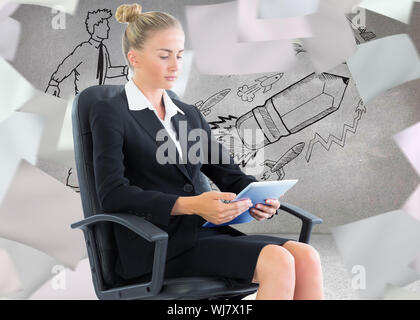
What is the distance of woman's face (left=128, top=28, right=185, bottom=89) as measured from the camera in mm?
1565

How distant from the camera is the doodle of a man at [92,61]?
4.14 meters

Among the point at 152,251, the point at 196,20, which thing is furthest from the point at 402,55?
the point at 152,251

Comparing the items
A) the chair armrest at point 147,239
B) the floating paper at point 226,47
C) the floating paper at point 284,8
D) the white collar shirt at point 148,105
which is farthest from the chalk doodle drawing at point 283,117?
the chair armrest at point 147,239

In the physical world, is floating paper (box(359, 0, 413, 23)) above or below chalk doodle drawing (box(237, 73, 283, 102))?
above

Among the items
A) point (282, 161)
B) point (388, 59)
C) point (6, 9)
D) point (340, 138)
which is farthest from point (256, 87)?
point (6, 9)

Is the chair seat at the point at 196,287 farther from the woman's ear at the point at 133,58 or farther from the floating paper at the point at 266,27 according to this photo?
the floating paper at the point at 266,27

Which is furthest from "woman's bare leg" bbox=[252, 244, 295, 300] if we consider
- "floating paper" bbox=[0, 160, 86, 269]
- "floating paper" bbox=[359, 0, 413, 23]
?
"floating paper" bbox=[359, 0, 413, 23]

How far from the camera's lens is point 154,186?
1.54 m

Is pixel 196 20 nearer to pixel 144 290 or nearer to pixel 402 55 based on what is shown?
pixel 402 55

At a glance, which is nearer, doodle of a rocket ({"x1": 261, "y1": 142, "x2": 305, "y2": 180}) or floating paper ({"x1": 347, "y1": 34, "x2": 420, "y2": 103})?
floating paper ({"x1": 347, "y1": 34, "x2": 420, "y2": 103})

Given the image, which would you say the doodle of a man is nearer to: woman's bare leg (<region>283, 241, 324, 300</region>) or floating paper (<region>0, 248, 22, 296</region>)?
floating paper (<region>0, 248, 22, 296</region>)

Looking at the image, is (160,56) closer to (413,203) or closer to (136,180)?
(136,180)

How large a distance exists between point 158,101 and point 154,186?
0.90ft

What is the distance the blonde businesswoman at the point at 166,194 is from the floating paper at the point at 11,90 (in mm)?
2534
